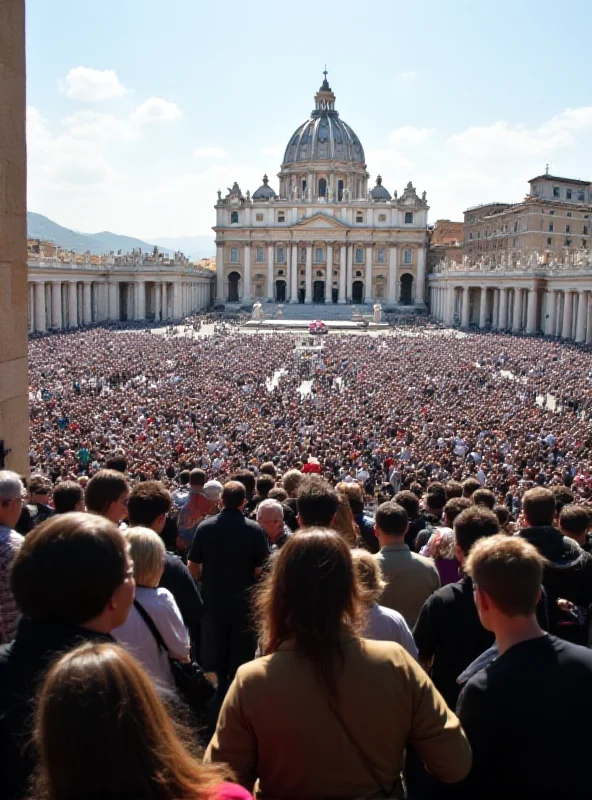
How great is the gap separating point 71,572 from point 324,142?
125 meters

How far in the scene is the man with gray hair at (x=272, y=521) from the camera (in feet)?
21.7

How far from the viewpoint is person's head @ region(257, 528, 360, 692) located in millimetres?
2883

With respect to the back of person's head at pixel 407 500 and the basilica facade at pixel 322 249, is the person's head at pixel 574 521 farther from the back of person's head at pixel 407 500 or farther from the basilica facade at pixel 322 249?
the basilica facade at pixel 322 249

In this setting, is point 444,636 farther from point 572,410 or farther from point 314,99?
point 314,99

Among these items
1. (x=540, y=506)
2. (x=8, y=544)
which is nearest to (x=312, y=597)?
(x=8, y=544)

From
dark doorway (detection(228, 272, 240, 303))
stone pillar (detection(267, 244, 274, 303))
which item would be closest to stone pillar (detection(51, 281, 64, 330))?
stone pillar (detection(267, 244, 274, 303))

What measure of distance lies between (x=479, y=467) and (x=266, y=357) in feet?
87.1

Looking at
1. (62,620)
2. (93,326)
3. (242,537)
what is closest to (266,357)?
(93,326)

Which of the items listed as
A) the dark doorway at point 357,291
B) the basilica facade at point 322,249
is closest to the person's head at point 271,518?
the basilica facade at point 322,249

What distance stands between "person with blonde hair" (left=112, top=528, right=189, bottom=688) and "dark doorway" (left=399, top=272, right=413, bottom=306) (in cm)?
10225

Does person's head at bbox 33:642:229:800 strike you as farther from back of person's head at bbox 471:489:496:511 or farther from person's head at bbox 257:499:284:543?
back of person's head at bbox 471:489:496:511

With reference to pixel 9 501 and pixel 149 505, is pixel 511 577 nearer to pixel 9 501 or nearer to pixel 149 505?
pixel 149 505

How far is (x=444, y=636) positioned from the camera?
4.29 metres

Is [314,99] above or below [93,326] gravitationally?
above
